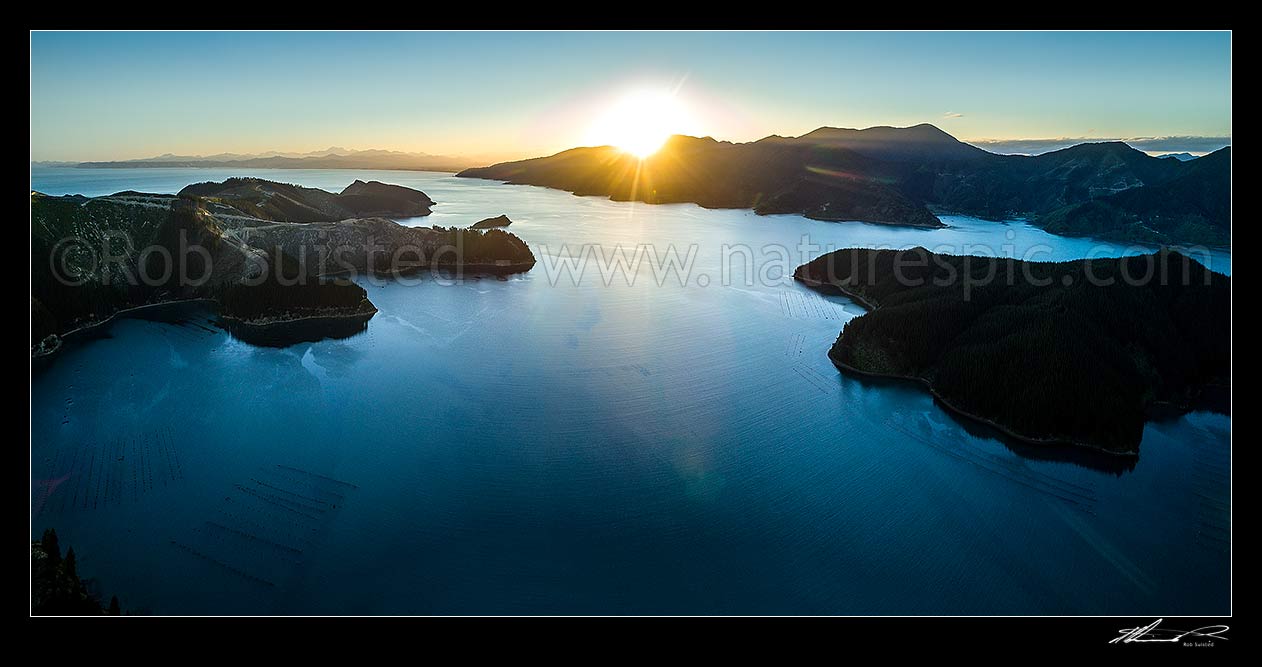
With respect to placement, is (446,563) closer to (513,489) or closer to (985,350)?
(513,489)

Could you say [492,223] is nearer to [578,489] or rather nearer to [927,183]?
[578,489]

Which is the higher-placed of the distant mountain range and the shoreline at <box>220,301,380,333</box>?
the distant mountain range

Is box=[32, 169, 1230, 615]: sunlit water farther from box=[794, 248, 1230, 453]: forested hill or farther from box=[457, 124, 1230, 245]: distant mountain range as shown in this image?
box=[457, 124, 1230, 245]: distant mountain range
